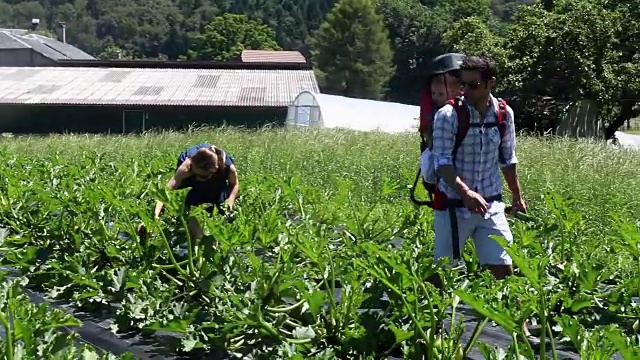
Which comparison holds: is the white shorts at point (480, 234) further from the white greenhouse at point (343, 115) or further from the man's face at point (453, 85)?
the white greenhouse at point (343, 115)

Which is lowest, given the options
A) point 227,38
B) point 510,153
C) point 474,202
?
point 227,38

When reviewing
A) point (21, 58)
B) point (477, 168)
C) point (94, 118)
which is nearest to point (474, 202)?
point (477, 168)

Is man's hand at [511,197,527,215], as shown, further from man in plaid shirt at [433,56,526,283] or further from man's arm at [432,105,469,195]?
man's arm at [432,105,469,195]

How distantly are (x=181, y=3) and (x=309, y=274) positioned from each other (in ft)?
507

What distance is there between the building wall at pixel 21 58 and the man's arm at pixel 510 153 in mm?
48302

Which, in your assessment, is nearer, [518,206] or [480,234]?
[480,234]

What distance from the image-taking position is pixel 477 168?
4.14 meters

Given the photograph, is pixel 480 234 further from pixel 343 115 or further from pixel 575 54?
pixel 575 54

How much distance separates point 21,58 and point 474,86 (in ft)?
169

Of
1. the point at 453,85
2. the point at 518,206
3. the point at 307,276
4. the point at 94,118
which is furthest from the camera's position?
the point at 94,118

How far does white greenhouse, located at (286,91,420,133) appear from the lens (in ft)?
72.2

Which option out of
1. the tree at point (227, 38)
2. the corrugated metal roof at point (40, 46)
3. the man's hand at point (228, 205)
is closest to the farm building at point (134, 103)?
the corrugated metal roof at point (40, 46)

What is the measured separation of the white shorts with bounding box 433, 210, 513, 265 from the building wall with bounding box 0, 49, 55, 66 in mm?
48343

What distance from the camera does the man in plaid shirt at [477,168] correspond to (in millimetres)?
3980
